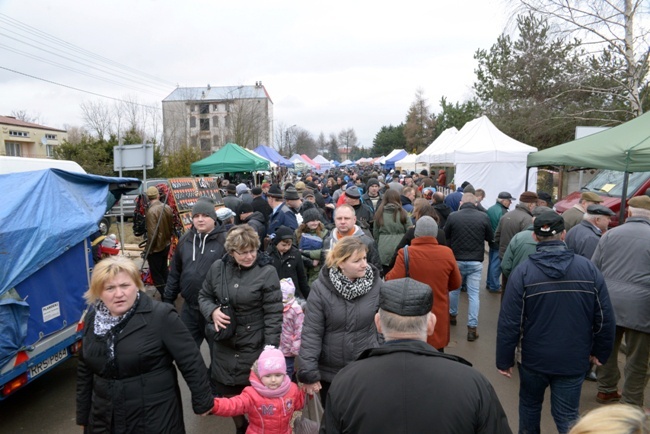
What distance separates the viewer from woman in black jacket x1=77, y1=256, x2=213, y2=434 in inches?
94.5

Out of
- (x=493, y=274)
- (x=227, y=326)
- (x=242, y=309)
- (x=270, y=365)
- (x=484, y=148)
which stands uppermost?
(x=484, y=148)

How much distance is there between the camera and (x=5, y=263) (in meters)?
3.65

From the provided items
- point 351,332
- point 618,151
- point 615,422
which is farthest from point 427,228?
point 618,151

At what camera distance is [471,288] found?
19.6 feet

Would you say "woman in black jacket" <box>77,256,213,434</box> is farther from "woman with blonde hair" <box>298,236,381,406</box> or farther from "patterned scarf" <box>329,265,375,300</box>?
"patterned scarf" <box>329,265,375,300</box>

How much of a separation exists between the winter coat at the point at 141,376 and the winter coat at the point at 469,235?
4.42 m

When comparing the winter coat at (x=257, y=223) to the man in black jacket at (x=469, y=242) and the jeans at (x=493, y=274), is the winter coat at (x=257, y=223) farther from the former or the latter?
the jeans at (x=493, y=274)

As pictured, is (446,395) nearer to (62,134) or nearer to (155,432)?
(155,432)

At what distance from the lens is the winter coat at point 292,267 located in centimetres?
419

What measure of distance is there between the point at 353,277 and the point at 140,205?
653 cm

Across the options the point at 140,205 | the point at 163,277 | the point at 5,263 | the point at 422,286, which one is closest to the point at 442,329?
the point at 422,286

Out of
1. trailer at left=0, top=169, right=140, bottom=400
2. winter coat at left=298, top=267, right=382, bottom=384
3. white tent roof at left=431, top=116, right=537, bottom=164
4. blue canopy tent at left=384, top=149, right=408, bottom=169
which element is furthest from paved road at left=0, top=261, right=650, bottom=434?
blue canopy tent at left=384, top=149, right=408, bottom=169

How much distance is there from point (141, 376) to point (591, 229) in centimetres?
475

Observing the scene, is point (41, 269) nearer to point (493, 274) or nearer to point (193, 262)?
point (193, 262)
